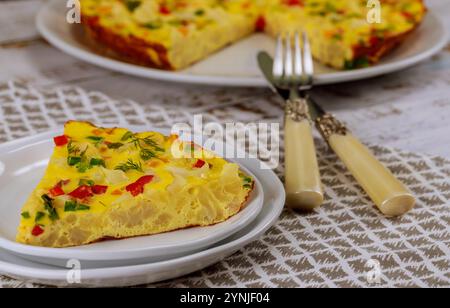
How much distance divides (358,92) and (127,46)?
0.86m

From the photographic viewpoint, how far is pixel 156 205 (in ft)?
5.40

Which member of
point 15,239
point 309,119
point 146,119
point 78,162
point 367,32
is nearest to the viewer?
point 15,239

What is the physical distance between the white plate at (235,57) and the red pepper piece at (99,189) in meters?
1.04

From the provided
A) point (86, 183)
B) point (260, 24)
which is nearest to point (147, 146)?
point (86, 183)

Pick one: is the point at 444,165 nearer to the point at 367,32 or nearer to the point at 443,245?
the point at 443,245

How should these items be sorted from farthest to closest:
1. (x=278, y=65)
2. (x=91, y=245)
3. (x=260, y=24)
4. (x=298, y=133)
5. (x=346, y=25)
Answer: (x=260, y=24) → (x=346, y=25) → (x=278, y=65) → (x=298, y=133) → (x=91, y=245)

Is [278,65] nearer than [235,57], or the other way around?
[278,65]

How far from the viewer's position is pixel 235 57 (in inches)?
120

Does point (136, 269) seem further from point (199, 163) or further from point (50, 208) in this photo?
point (199, 163)

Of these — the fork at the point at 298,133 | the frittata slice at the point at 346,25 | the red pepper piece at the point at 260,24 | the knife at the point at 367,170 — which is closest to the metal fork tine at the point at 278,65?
the fork at the point at 298,133

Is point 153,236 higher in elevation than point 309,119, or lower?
lower

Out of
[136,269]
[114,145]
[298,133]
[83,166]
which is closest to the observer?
[136,269]

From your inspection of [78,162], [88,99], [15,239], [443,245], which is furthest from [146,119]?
[443,245]

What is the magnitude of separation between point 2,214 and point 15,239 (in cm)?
12
